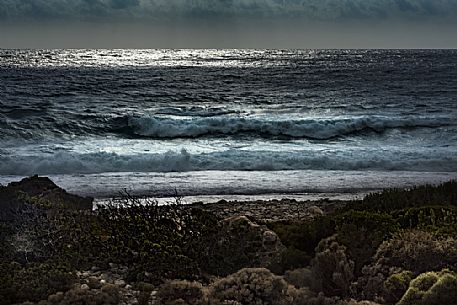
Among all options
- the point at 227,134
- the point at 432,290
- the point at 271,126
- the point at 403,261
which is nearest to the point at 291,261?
the point at 403,261

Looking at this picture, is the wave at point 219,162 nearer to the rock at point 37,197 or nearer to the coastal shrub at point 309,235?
the rock at point 37,197

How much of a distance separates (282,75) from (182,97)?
A: 849 inches

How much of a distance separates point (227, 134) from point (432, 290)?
24.1 meters

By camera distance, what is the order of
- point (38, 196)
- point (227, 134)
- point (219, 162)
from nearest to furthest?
point (38, 196) < point (219, 162) < point (227, 134)

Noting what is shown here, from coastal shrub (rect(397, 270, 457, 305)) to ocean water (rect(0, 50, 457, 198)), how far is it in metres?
9.89

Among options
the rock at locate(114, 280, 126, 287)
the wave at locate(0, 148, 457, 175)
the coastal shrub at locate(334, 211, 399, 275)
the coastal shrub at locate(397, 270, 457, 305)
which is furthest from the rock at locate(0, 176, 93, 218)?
the wave at locate(0, 148, 457, 175)

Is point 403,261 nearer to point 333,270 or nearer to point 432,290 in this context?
point 333,270

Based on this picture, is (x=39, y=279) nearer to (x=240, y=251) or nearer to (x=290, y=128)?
(x=240, y=251)

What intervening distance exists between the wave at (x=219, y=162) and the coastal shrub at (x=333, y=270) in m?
Answer: 13.4

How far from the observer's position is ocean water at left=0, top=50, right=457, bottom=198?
17125 millimetres

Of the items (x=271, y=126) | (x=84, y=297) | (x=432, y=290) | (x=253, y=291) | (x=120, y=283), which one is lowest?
(x=271, y=126)

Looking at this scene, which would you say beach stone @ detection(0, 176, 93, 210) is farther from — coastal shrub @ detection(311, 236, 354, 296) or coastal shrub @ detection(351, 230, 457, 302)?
coastal shrub @ detection(351, 230, 457, 302)

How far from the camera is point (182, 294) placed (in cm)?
513

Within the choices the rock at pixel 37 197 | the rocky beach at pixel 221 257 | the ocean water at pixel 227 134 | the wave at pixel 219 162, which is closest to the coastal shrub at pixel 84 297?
the rocky beach at pixel 221 257
